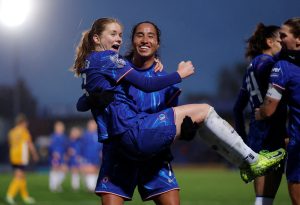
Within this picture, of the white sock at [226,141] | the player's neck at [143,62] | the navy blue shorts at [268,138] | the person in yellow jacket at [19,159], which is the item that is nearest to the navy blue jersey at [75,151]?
the person in yellow jacket at [19,159]

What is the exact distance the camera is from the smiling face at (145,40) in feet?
18.4

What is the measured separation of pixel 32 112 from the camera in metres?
73.8

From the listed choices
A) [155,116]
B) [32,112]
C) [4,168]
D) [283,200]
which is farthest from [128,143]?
[32,112]

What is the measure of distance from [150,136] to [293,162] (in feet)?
4.60

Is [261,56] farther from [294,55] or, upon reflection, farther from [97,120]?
[97,120]

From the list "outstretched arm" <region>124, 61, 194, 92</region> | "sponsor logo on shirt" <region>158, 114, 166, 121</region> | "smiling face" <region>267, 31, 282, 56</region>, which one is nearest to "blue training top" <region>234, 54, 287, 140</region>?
"smiling face" <region>267, 31, 282, 56</region>

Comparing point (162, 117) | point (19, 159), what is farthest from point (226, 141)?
point (19, 159)

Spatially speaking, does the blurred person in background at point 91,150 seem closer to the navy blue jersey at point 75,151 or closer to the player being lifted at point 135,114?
the navy blue jersey at point 75,151

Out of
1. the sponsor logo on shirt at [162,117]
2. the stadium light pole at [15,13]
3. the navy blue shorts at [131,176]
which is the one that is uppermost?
the stadium light pole at [15,13]

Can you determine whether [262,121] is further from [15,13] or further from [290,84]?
[15,13]

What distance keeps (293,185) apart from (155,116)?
4.68ft

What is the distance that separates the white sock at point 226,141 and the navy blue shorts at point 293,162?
0.44 metres

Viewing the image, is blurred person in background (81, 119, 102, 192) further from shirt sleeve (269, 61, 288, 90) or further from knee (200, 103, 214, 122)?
knee (200, 103, 214, 122)

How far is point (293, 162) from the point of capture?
561cm
